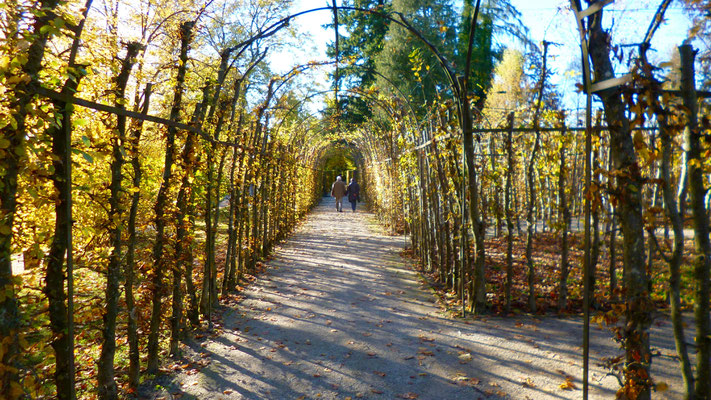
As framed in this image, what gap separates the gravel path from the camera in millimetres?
3439

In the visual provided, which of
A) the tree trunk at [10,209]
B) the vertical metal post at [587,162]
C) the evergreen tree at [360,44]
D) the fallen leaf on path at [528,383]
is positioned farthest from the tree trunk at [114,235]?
the evergreen tree at [360,44]

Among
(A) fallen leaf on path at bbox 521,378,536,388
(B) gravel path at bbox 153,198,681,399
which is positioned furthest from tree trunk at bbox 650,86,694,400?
(A) fallen leaf on path at bbox 521,378,536,388

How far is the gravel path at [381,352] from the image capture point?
3.44 meters

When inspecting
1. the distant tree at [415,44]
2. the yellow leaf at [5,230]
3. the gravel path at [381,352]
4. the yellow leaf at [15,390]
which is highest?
the distant tree at [415,44]

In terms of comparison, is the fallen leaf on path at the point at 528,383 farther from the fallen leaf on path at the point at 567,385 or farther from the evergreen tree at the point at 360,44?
the evergreen tree at the point at 360,44

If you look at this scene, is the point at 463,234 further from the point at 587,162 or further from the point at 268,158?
the point at 587,162

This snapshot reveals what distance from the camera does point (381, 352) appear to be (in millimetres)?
4234

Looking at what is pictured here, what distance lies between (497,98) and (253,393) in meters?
26.2

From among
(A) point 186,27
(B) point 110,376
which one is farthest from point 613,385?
(A) point 186,27

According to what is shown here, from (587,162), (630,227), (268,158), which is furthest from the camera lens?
(268,158)

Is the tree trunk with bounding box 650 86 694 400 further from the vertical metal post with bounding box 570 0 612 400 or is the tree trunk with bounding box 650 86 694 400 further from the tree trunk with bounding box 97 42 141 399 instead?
the tree trunk with bounding box 97 42 141 399

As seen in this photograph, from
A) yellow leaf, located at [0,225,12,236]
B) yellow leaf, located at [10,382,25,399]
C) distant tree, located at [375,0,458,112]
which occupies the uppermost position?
distant tree, located at [375,0,458,112]

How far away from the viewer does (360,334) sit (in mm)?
4754

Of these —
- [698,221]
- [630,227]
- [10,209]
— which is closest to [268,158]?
[10,209]
